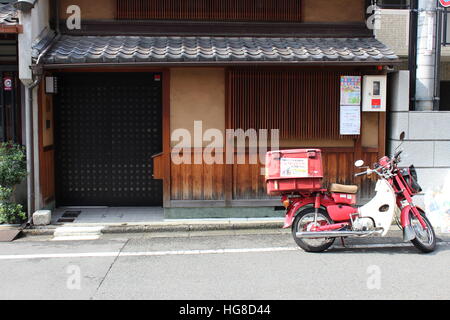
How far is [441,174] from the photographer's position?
9742 millimetres

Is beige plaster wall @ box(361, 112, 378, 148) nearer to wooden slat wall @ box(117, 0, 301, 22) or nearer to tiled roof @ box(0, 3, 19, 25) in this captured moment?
wooden slat wall @ box(117, 0, 301, 22)

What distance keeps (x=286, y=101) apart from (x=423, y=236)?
3.64 m

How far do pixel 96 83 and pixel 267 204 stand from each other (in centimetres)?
443

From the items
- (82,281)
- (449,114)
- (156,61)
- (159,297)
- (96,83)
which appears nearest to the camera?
(159,297)

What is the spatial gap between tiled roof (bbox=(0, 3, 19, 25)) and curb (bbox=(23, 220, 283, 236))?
3.68 meters

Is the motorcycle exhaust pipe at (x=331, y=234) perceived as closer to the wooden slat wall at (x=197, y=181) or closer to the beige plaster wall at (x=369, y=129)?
the wooden slat wall at (x=197, y=181)

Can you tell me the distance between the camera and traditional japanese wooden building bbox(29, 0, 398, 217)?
31.0ft

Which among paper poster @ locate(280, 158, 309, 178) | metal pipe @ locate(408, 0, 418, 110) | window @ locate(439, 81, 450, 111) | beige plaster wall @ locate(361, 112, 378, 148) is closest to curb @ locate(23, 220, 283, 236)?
paper poster @ locate(280, 158, 309, 178)

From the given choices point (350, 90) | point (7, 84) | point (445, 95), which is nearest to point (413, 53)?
point (350, 90)

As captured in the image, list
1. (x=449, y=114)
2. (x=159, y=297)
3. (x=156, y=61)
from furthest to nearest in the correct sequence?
(x=449, y=114) < (x=156, y=61) < (x=159, y=297)

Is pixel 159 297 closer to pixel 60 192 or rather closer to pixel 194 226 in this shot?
pixel 194 226

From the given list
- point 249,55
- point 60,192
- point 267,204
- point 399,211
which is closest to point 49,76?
point 60,192

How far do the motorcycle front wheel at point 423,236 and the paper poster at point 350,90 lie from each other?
2988mm

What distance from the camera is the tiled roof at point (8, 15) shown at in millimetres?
8789
